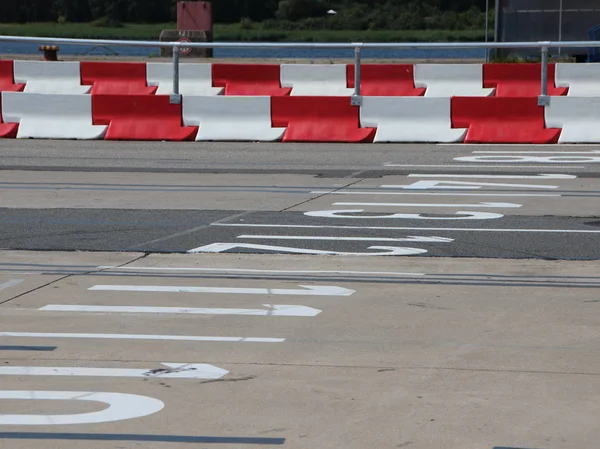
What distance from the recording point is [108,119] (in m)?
18.1

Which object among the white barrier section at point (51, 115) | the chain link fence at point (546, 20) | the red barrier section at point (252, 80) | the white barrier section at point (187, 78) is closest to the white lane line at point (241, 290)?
the white barrier section at point (51, 115)

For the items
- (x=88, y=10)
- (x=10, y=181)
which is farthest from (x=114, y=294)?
(x=88, y=10)

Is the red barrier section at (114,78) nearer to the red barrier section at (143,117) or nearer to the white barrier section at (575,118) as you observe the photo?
the red barrier section at (143,117)

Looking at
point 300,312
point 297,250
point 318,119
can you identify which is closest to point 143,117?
point 318,119

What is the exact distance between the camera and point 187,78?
2370 centimetres

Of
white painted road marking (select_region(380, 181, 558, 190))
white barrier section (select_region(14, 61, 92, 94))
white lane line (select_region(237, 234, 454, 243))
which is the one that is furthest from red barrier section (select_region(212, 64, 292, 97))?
white lane line (select_region(237, 234, 454, 243))

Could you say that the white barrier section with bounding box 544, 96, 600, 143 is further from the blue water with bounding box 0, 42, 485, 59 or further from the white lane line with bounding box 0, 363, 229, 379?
the blue water with bounding box 0, 42, 485, 59

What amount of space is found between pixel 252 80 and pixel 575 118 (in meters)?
6.70

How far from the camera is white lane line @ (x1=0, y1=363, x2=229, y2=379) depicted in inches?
222

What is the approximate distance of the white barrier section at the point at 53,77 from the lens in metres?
22.7

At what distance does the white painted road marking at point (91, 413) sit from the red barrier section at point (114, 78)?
58.3 ft

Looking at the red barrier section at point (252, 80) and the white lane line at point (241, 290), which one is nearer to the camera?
the white lane line at point (241, 290)

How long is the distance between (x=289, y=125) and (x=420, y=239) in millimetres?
8354

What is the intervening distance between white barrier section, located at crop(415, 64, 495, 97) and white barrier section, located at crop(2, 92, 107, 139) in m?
6.90
